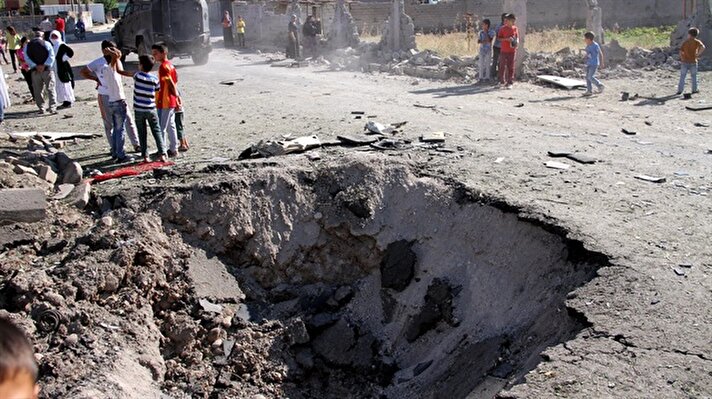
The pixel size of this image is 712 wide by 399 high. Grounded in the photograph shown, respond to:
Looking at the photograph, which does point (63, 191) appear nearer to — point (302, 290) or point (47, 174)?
point (47, 174)

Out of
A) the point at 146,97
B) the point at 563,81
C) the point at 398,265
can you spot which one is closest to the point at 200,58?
the point at 563,81

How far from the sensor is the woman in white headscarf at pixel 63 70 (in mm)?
13070

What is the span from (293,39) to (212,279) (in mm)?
16728

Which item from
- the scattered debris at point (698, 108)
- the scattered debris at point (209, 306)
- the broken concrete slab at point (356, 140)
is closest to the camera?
the scattered debris at point (209, 306)

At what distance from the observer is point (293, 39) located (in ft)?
72.9

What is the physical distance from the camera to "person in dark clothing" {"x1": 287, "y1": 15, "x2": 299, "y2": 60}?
2220 centimetres

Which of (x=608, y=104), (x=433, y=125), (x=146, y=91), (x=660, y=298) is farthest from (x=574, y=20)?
(x=660, y=298)

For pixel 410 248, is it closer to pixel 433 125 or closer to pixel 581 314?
pixel 581 314

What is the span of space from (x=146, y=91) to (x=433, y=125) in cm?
412

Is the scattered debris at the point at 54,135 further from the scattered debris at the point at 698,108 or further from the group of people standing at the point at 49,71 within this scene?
the scattered debris at the point at 698,108

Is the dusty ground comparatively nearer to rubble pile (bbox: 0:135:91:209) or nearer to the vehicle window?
rubble pile (bbox: 0:135:91:209)

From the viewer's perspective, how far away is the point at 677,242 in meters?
5.52

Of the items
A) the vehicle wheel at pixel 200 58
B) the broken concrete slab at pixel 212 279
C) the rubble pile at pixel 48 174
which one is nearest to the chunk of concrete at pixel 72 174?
the rubble pile at pixel 48 174

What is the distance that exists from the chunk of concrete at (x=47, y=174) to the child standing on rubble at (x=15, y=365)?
663 centimetres
